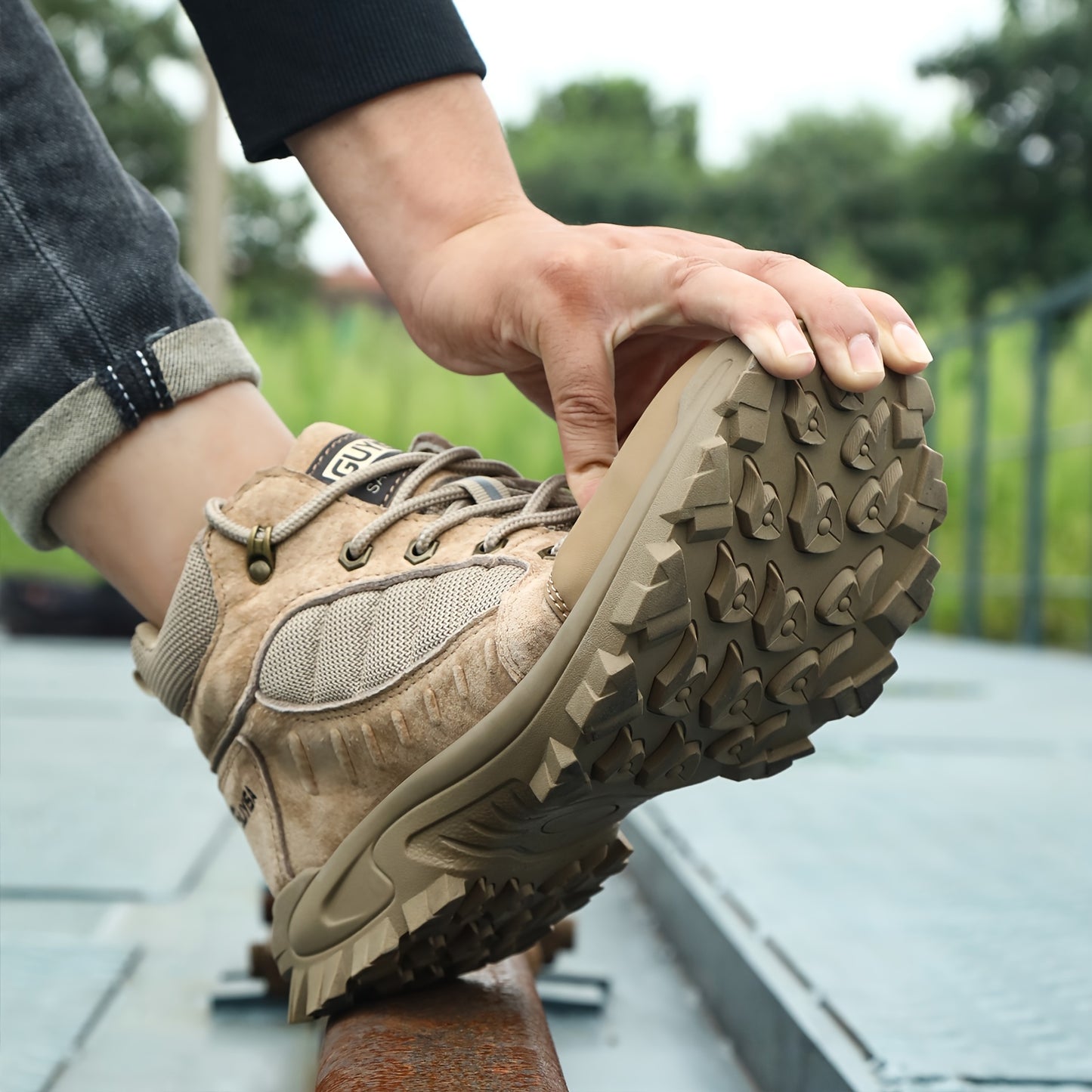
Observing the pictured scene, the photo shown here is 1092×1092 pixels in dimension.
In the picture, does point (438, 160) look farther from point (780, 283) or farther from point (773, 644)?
point (773, 644)

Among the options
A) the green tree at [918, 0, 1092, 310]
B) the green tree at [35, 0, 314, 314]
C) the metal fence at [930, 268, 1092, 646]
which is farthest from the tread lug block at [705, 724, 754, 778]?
the green tree at [918, 0, 1092, 310]

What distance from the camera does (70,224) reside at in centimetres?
86

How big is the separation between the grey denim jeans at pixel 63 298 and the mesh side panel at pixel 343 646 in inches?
8.4

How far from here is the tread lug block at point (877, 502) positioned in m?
0.69

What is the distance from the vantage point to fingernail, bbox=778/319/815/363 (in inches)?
25.0

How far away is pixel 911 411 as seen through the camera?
694mm

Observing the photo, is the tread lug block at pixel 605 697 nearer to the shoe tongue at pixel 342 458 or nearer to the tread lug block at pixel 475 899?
the tread lug block at pixel 475 899

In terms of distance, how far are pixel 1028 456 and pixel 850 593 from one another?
6065 mm

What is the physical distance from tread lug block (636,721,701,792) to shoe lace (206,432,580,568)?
0.18 m

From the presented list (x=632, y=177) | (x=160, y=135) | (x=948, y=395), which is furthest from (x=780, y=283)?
(x=632, y=177)

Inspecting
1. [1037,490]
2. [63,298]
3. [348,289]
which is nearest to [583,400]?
[63,298]

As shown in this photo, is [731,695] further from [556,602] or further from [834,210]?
[834,210]

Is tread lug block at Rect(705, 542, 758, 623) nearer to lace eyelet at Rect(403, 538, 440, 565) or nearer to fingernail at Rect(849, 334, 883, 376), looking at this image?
fingernail at Rect(849, 334, 883, 376)

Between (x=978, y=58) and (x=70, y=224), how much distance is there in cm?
1861
